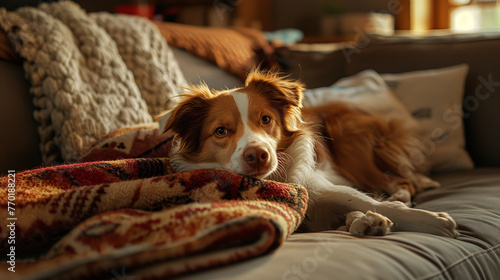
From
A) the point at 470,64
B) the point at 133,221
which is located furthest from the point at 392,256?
the point at 470,64

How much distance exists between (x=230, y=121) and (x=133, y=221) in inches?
25.8

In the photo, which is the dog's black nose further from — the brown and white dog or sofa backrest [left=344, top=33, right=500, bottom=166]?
sofa backrest [left=344, top=33, right=500, bottom=166]

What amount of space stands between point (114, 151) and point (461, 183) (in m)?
1.36

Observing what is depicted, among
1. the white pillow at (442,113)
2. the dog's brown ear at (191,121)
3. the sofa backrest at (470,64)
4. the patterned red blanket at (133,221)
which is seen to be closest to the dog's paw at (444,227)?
the patterned red blanket at (133,221)

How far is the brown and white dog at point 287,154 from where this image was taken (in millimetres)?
1321

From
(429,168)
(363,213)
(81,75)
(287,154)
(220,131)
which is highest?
(81,75)

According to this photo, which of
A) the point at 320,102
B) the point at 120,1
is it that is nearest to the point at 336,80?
the point at 320,102

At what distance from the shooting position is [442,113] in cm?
216

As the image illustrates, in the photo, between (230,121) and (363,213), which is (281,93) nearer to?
(230,121)

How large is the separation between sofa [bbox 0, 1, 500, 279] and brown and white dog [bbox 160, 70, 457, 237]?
0.34 ft

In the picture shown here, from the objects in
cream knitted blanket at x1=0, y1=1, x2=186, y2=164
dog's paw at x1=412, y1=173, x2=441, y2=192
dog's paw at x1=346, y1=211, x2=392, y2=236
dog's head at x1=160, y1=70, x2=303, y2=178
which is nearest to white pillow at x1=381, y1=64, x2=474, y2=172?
dog's paw at x1=412, y1=173, x2=441, y2=192

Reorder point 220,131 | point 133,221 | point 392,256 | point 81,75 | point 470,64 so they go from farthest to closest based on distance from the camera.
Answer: point 470,64 → point 81,75 → point 220,131 → point 392,256 → point 133,221

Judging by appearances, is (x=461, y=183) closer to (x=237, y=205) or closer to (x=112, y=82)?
(x=237, y=205)

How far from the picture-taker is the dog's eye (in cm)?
151
